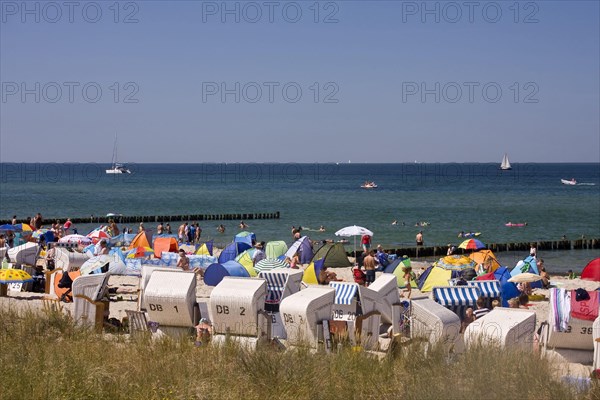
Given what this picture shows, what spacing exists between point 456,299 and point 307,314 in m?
4.15

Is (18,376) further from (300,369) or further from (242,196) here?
(242,196)

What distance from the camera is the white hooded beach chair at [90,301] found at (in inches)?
520

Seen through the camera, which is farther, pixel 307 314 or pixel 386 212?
pixel 386 212

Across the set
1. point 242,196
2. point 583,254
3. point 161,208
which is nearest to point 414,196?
point 242,196

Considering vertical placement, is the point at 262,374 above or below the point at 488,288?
above

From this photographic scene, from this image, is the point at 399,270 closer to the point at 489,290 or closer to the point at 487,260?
the point at 487,260

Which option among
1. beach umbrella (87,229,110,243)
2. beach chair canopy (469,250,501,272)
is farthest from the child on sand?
beach umbrella (87,229,110,243)

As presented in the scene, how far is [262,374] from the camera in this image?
28.1 ft

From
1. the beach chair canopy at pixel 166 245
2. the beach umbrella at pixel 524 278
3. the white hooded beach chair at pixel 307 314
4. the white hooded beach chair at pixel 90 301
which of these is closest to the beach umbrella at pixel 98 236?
the beach chair canopy at pixel 166 245

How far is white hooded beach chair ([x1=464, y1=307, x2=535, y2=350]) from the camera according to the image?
35.1ft

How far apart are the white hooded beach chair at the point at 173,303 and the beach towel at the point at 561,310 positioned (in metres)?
5.61

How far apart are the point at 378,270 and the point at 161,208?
47.8 meters

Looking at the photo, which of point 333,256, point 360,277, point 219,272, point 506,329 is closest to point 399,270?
point 360,277

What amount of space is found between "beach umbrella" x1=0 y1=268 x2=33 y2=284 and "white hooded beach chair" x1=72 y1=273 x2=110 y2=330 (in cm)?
450
